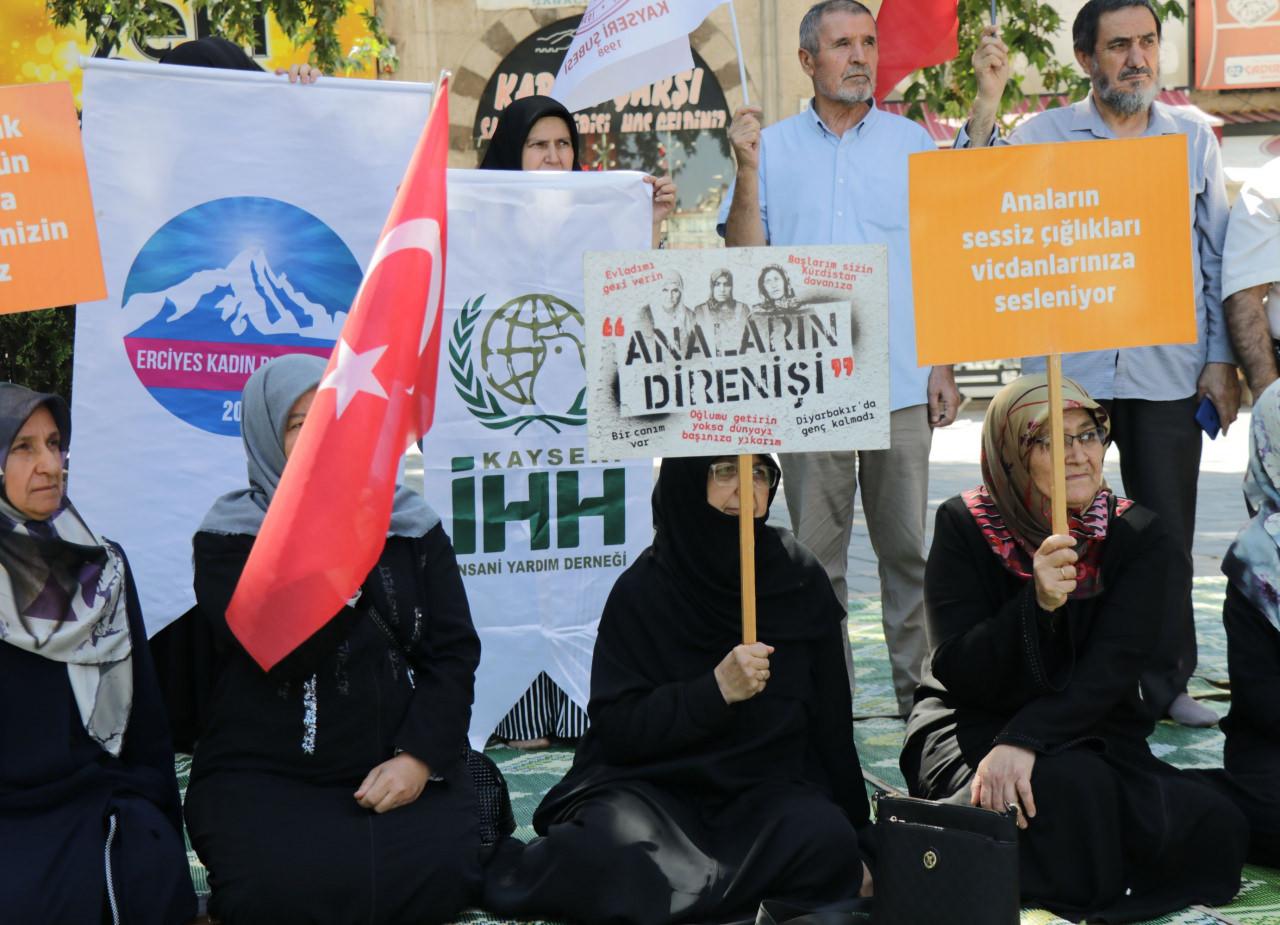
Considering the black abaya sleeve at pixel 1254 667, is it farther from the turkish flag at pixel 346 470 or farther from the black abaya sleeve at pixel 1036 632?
the turkish flag at pixel 346 470

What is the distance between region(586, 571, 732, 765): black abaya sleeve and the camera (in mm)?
3230

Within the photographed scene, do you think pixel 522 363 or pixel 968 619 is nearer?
pixel 968 619

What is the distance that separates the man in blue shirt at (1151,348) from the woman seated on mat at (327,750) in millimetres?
2201

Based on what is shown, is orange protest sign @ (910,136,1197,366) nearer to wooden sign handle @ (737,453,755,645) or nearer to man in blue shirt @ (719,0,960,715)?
wooden sign handle @ (737,453,755,645)

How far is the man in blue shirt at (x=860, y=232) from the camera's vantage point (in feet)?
15.0

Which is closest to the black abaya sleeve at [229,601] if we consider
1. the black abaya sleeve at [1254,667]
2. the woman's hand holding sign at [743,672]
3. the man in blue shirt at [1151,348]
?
the woman's hand holding sign at [743,672]

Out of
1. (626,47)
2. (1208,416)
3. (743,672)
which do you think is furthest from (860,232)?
(743,672)

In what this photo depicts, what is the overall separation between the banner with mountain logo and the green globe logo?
38 cm

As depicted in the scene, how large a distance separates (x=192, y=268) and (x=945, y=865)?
256cm

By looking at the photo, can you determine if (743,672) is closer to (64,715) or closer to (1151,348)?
(64,715)

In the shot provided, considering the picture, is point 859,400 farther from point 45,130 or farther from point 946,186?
point 45,130

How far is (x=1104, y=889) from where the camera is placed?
3156 millimetres

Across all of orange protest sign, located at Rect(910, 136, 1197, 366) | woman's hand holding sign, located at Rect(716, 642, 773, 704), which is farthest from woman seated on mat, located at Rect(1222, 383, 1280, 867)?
woman's hand holding sign, located at Rect(716, 642, 773, 704)

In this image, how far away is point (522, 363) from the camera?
445 cm
